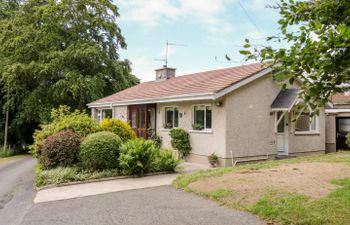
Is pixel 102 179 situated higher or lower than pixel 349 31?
lower

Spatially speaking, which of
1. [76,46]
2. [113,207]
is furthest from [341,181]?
[76,46]

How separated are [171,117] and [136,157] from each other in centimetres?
634

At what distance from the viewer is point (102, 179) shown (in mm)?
10281

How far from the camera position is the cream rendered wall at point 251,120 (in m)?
13.4

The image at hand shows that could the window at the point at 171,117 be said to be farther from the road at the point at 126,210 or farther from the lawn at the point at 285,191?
the road at the point at 126,210

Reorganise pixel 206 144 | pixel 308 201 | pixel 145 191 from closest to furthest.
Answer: pixel 308 201 → pixel 145 191 → pixel 206 144

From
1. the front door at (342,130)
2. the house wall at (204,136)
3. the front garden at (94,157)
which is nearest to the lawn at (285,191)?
the front garden at (94,157)

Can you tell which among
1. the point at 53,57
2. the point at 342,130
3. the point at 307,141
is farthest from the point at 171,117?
the point at 53,57

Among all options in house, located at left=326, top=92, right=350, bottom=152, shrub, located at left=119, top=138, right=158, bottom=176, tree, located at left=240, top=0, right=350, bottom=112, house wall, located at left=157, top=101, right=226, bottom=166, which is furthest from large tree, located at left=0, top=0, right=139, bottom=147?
tree, located at left=240, top=0, right=350, bottom=112

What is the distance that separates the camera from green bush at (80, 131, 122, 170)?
10.6 metres

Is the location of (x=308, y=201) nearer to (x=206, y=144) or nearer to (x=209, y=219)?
(x=209, y=219)

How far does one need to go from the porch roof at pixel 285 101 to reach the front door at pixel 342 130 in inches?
232

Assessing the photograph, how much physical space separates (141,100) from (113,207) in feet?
36.7

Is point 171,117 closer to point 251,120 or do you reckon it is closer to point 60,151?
point 251,120
